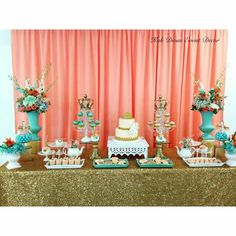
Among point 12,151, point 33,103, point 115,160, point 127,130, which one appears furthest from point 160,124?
point 12,151

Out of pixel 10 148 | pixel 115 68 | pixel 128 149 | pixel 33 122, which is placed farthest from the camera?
pixel 115 68

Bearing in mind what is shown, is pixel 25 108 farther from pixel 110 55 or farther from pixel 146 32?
pixel 146 32

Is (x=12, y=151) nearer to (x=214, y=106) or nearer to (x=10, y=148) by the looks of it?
(x=10, y=148)

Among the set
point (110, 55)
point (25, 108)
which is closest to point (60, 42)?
point (110, 55)

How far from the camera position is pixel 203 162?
2152mm

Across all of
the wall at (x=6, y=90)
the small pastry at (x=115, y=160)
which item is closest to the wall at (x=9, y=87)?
the wall at (x=6, y=90)

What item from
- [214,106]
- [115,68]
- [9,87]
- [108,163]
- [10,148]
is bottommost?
[108,163]

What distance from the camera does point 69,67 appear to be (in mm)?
2572

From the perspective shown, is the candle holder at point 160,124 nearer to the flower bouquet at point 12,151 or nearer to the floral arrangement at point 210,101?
the floral arrangement at point 210,101

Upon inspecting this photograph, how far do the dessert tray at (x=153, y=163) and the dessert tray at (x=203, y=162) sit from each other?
0.44 feet

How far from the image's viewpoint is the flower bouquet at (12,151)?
2039 millimetres

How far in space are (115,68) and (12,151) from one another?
1.12 meters

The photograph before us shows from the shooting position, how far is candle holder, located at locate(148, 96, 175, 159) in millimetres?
2316

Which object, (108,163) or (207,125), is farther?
(207,125)
